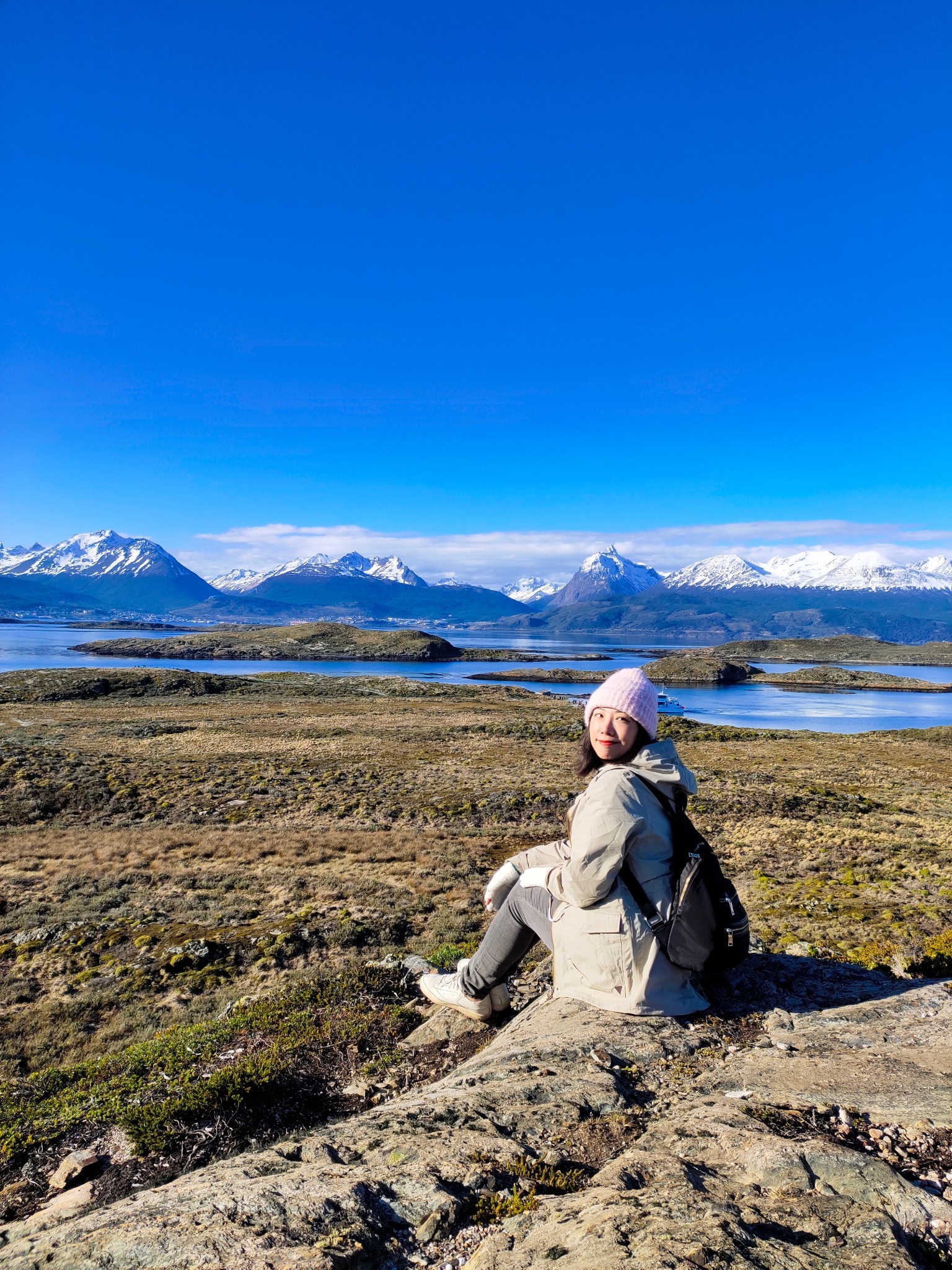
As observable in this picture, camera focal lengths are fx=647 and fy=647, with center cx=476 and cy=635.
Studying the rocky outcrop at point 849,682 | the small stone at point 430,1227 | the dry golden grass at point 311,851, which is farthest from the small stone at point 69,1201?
the rocky outcrop at point 849,682

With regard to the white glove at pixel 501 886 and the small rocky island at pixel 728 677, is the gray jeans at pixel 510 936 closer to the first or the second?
the white glove at pixel 501 886

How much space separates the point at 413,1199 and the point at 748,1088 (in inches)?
87.8

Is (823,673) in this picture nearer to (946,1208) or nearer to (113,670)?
(113,670)

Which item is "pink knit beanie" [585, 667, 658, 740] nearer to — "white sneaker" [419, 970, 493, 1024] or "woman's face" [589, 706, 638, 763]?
"woman's face" [589, 706, 638, 763]

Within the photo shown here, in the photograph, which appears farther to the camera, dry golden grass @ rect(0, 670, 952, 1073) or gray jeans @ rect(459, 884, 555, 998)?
dry golden grass @ rect(0, 670, 952, 1073)

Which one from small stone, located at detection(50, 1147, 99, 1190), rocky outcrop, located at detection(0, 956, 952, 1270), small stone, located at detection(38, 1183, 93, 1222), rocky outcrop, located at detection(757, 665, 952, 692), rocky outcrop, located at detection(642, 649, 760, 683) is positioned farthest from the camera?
rocky outcrop, located at detection(642, 649, 760, 683)

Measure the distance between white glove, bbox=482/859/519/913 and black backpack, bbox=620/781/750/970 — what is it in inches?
48.2

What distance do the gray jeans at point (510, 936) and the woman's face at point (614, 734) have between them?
46.9 inches

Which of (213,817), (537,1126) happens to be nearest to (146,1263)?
(537,1126)

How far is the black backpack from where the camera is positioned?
4320 mm

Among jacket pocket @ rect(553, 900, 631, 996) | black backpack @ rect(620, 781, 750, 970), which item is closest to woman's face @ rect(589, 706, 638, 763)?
black backpack @ rect(620, 781, 750, 970)

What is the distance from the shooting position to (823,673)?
135000 mm

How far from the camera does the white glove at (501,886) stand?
17.4 feet

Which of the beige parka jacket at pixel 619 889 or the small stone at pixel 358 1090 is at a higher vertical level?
the beige parka jacket at pixel 619 889
